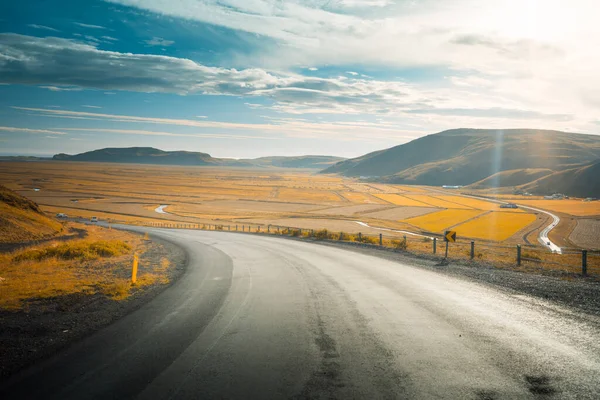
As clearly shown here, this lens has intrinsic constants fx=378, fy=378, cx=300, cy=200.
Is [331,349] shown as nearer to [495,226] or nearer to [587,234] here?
[587,234]

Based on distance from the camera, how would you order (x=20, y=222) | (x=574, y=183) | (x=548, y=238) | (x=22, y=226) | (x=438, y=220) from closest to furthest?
(x=22, y=226), (x=20, y=222), (x=548, y=238), (x=438, y=220), (x=574, y=183)

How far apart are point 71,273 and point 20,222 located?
19.0 meters

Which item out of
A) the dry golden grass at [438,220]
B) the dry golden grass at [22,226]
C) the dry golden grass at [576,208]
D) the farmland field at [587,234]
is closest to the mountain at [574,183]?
the dry golden grass at [576,208]

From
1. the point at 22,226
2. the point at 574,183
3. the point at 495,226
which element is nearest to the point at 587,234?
the point at 495,226

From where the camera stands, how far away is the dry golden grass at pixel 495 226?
181 feet

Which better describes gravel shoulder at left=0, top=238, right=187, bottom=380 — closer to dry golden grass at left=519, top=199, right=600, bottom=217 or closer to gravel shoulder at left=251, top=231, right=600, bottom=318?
gravel shoulder at left=251, top=231, right=600, bottom=318

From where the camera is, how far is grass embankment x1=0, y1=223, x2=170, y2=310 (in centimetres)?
1213

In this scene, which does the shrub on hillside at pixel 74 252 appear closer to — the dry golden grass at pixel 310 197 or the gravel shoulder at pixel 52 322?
the gravel shoulder at pixel 52 322

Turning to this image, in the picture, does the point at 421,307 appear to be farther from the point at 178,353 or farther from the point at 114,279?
the point at 114,279

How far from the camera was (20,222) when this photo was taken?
29.9 m

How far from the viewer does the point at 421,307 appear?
11148mm

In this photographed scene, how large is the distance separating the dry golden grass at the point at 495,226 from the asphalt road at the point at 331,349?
148ft

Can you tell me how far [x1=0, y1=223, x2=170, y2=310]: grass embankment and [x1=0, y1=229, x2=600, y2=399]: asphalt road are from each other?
8.98 feet

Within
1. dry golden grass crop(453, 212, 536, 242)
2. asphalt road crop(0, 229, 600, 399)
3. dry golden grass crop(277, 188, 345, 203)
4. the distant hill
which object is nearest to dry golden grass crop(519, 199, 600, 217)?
dry golden grass crop(453, 212, 536, 242)
